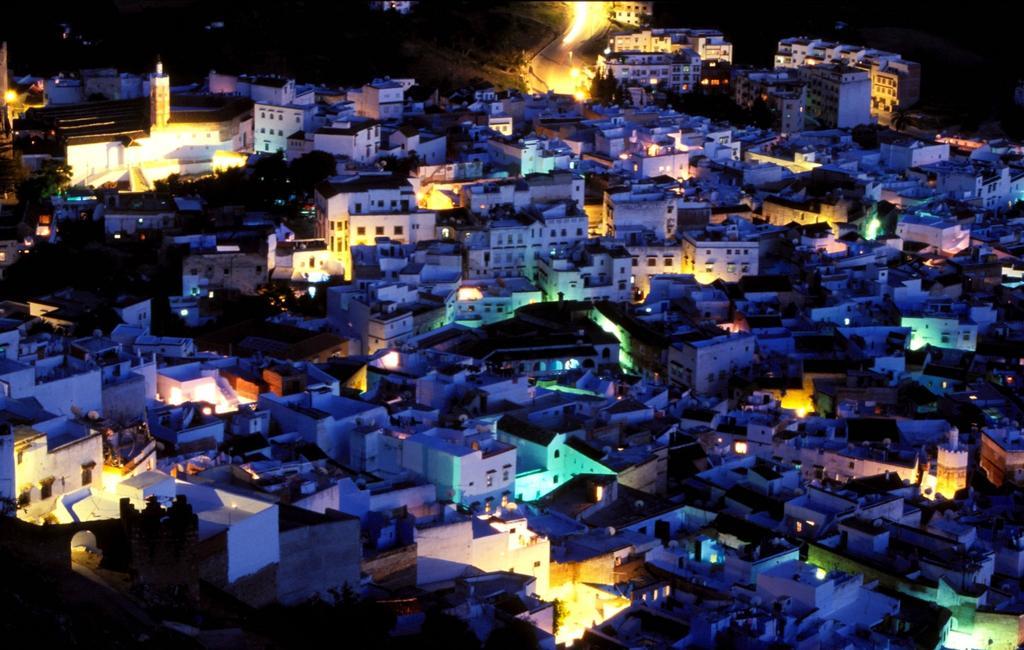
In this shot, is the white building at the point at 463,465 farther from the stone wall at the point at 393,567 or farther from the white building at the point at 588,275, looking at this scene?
the white building at the point at 588,275

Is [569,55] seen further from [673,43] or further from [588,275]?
[588,275]

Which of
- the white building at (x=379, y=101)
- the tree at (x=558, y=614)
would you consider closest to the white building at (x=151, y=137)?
the white building at (x=379, y=101)

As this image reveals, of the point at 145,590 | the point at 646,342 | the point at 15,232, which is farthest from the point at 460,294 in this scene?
the point at 145,590

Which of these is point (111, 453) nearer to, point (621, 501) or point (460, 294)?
point (621, 501)

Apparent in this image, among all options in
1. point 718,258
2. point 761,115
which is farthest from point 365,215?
point 761,115

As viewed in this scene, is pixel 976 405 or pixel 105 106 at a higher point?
pixel 105 106

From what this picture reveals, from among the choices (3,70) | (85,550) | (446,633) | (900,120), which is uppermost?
(3,70)
